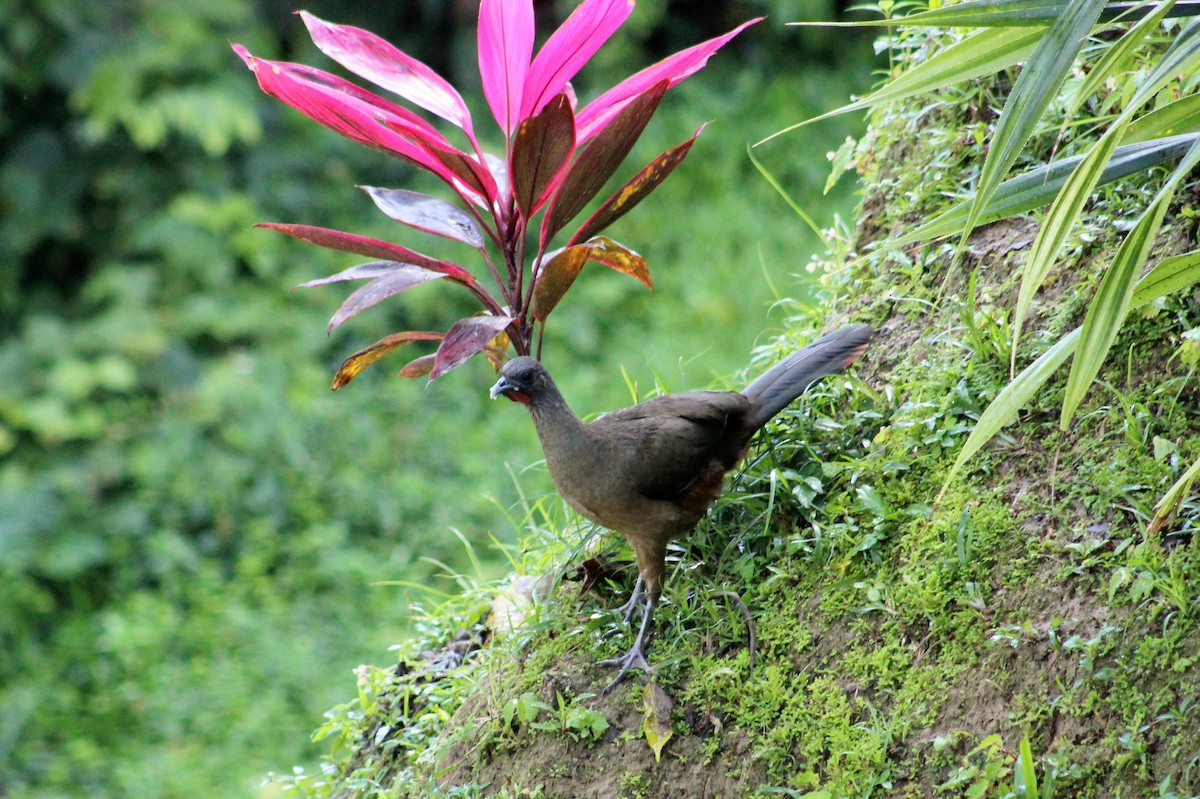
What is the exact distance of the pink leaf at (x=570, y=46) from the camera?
98.7 inches

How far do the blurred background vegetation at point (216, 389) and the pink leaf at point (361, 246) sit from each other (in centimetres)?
215

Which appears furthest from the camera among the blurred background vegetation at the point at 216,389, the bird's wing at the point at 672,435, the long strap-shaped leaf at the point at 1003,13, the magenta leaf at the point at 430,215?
the blurred background vegetation at the point at 216,389

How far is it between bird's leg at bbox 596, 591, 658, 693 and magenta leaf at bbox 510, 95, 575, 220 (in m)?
1.04

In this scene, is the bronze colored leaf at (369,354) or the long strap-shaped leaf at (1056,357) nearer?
the long strap-shaped leaf at (1056,357)

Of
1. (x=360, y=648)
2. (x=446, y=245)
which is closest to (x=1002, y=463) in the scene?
(x=360, y=648)

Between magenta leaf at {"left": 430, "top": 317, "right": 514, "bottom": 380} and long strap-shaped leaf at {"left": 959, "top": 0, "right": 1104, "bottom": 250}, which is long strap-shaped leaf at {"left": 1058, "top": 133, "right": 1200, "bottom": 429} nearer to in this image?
long strap-shaped leaf at {"left": 959, "top": 0, "right": 1104, "bottom": 250}

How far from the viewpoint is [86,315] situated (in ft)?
20.5

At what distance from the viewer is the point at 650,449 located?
2730 mm

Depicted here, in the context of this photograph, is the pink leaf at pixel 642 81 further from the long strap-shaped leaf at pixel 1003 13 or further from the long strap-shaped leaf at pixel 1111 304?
the long strap-shaped leaf at pixel 1111 304

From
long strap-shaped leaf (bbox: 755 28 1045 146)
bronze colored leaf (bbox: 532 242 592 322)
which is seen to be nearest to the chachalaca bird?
→ bronze colored leaf (bbox: 532 242 592 322)

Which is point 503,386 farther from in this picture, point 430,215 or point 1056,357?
point 1056,357

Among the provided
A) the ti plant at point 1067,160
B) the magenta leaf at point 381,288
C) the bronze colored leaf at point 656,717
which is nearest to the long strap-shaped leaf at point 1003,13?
the ti plant at point 1067,160

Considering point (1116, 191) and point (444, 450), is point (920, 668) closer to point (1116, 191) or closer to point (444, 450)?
point (1116, 191)

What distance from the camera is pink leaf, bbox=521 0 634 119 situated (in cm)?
251
